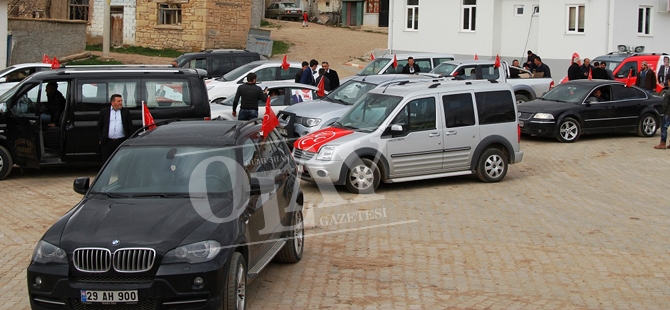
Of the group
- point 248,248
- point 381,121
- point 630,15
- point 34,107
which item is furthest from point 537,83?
point 248,248

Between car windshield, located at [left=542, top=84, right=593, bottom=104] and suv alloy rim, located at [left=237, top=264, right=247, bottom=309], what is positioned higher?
car windshield, located at [left=542, top=84, right=593, bottom=104]

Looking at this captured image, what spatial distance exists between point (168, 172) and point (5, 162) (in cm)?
794

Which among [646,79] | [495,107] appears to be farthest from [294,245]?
[646,79]

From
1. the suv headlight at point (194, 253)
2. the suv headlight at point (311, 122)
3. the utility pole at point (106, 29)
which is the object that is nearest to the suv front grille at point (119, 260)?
the suv headlight at point (194, 253)

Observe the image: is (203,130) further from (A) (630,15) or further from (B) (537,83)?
(A) (630,15)

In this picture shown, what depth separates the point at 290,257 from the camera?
9.26 m

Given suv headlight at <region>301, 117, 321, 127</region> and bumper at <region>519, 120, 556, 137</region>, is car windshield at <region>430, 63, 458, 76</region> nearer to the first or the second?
bumper at <region>519, 120, 556, 137</region>

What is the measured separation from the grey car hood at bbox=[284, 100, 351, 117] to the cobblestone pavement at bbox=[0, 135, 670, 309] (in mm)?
2549

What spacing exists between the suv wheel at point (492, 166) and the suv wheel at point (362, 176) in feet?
6.84

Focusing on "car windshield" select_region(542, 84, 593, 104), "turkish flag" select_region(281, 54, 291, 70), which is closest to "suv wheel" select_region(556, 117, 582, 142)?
"car windshield" select_region(542, 84, 593, 104)

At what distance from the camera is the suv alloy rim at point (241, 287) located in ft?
23.7

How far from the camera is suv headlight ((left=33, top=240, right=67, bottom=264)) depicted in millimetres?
6859

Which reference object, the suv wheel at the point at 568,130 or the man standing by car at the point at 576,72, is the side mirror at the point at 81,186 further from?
the man standing by car at the point at 576,72

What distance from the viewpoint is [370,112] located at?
1457 centimetres
